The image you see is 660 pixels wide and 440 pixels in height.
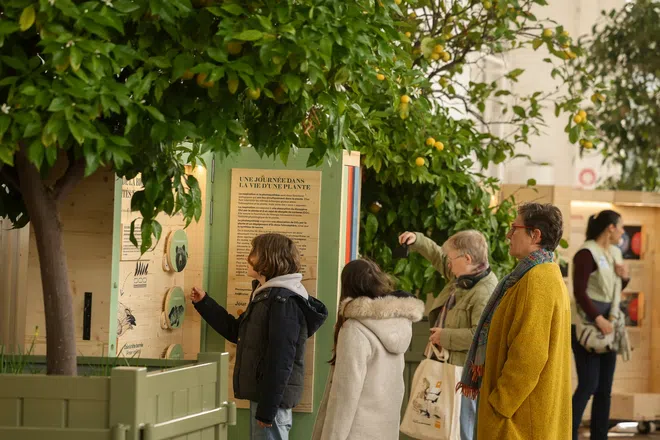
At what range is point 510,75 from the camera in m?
6.74

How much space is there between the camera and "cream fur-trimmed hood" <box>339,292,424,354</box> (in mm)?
4141

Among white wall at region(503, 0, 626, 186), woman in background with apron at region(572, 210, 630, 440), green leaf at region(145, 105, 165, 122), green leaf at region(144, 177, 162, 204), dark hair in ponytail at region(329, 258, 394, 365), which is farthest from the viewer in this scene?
white wall at region(503, 0, 626, 186)

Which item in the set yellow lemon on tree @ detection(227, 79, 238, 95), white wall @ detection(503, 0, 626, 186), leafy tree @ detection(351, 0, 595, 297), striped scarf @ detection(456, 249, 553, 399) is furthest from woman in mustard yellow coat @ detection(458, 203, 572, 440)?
white wall @ detection(503, 0, 626, 186)

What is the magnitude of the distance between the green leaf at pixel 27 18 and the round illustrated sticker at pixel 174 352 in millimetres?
2378

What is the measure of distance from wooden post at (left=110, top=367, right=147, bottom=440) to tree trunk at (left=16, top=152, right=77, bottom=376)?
0.38 meters

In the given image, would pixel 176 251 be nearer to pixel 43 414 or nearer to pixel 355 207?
pixel 355 207

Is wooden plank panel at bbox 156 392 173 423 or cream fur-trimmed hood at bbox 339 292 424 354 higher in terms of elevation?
cream fur-trimmed hood at bbox 339 292 424 354

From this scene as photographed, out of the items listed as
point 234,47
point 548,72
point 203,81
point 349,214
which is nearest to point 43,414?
point 203,81

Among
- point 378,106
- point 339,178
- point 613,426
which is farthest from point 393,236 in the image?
point 613,426

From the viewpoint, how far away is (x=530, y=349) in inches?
138

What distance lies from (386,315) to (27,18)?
2216mm

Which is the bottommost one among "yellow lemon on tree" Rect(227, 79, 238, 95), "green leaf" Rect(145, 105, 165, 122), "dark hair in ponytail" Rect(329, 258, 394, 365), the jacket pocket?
the jacket pocket

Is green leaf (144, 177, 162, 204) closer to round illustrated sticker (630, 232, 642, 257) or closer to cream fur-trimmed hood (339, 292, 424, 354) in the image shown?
cream fur-trimmed hood (339, 292, 424, 354)

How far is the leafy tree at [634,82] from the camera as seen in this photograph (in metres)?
9.49
